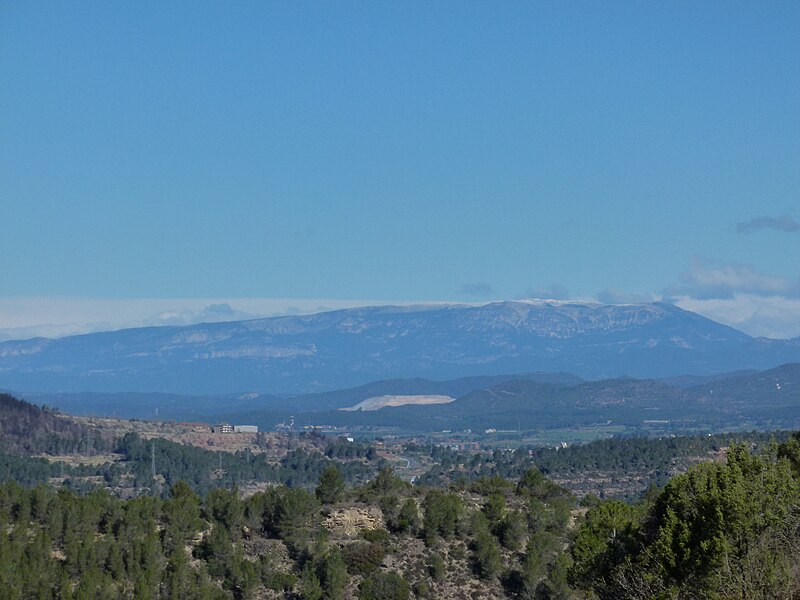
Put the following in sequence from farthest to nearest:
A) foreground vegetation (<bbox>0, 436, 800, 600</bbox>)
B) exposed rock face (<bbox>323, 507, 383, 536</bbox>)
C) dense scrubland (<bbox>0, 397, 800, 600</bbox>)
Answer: exposed rock face (<bbox>323, 507, 383, 536</bbox>)
foreground vegetation (<bbox>0, 436, 800, 600</bbox>)
dense scrubland (<bbox>0, 397, 800, 600</bbox>)

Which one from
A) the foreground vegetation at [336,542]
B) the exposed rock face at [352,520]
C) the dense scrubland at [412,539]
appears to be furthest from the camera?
the exposed rock face at [352,520]

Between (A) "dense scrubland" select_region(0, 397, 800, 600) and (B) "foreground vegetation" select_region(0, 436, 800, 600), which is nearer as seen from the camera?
(A) "dense scrubland" select_region(0, 397, 800, 600)

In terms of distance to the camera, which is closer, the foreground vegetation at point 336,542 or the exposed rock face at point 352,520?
the foreground vegetation at point 336,542

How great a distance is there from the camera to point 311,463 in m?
136

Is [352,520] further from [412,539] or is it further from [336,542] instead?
[412,539]

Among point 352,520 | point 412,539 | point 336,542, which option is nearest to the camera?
point 336,542

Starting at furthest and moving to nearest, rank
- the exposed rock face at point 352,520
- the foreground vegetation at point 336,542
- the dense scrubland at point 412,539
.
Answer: the exposed rock face at point 352,520 < the foreground vegetation at point 336,542 < the dense scrubland at point 412,539

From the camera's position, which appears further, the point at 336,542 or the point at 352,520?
the point at 352,520

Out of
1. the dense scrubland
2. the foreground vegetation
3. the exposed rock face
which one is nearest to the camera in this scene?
the dense scrubland

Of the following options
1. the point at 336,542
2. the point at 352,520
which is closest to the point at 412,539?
the point at 352,520

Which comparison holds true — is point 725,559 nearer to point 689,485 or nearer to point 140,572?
point 689,485

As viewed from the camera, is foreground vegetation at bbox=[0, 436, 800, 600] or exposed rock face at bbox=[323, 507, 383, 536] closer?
foreground vegetation at bbox=[0, 436, 800, 600]

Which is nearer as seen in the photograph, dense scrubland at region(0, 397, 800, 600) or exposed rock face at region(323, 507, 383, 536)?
dense scrubland at region(0, 397, 800, 600)

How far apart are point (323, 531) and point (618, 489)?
164 feet
